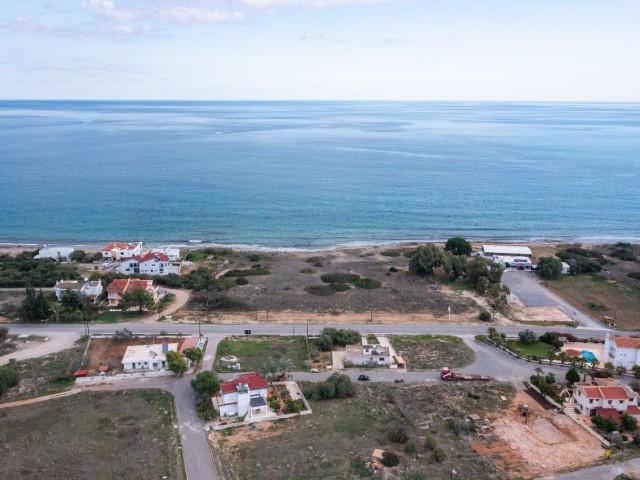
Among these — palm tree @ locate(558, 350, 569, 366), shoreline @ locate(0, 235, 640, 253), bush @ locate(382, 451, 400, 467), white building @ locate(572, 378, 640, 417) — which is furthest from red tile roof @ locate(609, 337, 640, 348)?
shoreline @ locate(0, 235, 640, 253)

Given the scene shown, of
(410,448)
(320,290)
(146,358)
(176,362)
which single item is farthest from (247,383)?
(320,290)

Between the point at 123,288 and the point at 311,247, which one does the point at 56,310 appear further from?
the point at 311,247

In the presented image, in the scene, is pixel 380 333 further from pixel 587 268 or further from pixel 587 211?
pixel 587 211

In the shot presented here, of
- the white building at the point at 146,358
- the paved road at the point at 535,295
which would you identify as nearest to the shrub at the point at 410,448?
the white building at the point at 146,358

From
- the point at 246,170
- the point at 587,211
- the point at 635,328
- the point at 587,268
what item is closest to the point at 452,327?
the point at 635,328

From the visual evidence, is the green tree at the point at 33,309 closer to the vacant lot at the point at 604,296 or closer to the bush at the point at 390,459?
the bush at the point at 390,459

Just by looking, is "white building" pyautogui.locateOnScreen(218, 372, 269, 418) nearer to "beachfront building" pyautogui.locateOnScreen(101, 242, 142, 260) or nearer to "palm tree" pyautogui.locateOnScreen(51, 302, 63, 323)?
"palm tree" pyautogui.locateOnScreen(51, 302, 63, 323)
